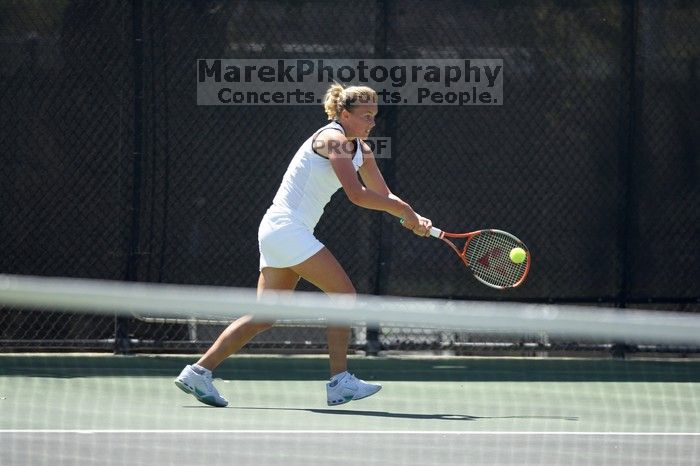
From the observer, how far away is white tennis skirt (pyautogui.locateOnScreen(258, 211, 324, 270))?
6.31 m

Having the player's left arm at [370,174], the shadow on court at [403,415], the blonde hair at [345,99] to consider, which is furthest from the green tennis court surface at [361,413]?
the blonde hair at [345,99]

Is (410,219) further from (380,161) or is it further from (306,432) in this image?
(380,161)

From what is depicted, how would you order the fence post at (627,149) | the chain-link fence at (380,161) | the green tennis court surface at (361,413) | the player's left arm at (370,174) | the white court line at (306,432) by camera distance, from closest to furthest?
1. the green tennis court surface at (361,413)
2. the white court line at (306,432)
3. the player's left arm at (370,174)
4. the chain-link fence at (380,161)
5. the fence post at (627,149)

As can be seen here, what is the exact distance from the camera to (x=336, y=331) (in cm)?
648

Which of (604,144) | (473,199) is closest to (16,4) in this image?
(473,199)

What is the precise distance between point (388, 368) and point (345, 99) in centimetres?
249

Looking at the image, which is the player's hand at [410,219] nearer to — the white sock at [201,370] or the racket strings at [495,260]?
the racket strings at [495,260]

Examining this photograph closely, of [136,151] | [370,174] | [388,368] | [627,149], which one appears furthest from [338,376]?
[627,149]

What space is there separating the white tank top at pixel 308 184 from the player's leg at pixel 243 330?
268mm

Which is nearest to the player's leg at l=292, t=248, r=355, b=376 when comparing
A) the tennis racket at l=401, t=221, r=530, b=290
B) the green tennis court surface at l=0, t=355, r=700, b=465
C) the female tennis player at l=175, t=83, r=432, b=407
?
the female tennis player at l=175, t=83, r=432, b=407

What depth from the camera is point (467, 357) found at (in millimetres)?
9031

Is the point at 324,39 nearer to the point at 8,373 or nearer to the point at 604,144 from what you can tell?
the point at 604,144

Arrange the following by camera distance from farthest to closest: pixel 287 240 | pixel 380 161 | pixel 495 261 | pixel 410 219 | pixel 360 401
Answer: pixel 380 161 → pixel 495 261 → pixel 360 401 → pixel 287 240 → pixel 410 219

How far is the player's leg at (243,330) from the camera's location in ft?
20.8
